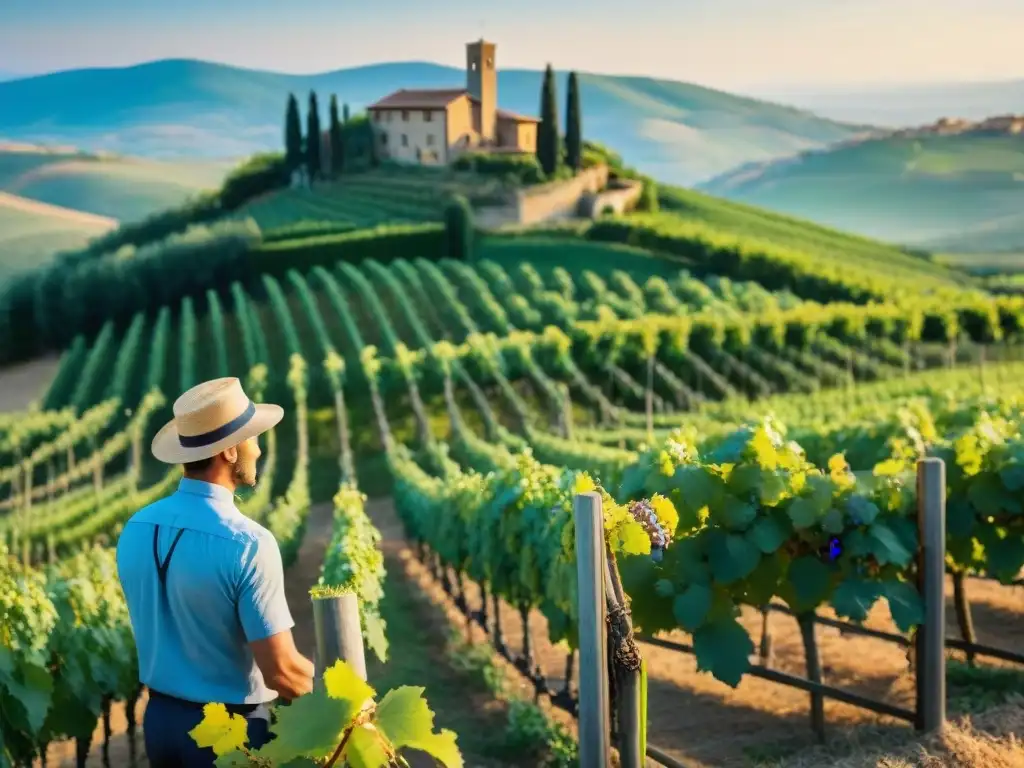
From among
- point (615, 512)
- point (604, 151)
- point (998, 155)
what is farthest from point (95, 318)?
point (998, 155)

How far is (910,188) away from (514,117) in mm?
15005

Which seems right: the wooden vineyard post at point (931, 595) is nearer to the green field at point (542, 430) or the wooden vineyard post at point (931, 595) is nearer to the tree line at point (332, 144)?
the green field at point (542, 430)

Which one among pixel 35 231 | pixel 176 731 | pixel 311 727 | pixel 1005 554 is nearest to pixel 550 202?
pixel 35 231

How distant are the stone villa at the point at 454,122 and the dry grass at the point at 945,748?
28.1 meters

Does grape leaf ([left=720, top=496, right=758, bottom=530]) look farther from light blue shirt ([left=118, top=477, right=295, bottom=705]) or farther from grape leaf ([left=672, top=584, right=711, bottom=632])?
light blue shirt ([left=118, top=477, right=295, bottom=705])

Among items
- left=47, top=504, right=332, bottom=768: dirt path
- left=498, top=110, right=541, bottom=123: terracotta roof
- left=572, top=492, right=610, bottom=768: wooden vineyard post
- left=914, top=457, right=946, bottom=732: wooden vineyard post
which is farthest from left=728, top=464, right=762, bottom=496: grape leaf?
left=498, top=110, right=541, bottom=123: terracotta roof

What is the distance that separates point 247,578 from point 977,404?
607 cm

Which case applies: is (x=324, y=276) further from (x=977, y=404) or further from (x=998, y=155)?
(x=998, y=155)

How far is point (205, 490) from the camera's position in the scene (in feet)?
7.04

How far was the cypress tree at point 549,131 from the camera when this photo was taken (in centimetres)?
3058

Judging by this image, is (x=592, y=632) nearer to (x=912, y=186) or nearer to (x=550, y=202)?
(x=550, y=202)

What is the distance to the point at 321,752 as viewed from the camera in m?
1.58

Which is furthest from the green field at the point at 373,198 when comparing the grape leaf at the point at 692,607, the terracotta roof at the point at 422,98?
the grape leaf at the point at 692,607

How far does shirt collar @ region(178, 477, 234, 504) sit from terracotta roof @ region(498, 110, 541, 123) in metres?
30.1
